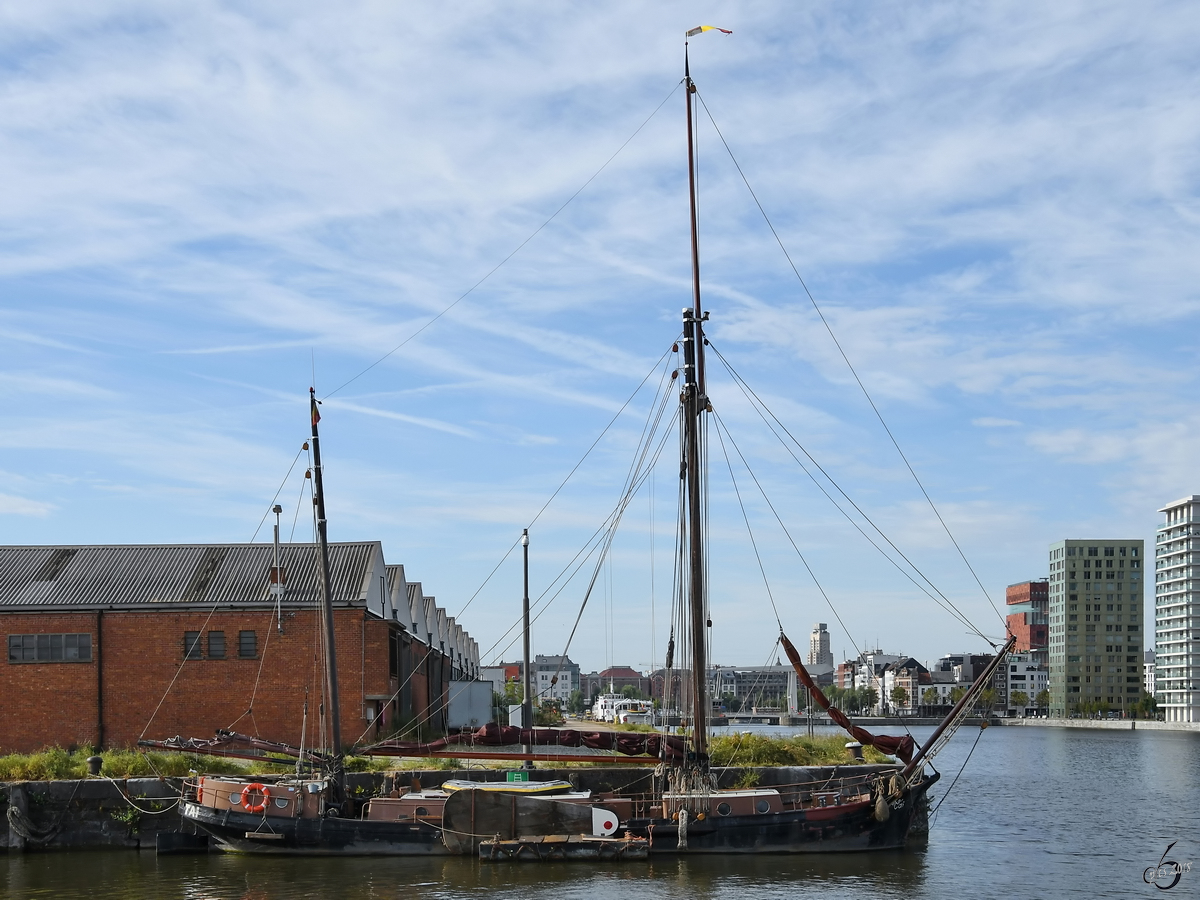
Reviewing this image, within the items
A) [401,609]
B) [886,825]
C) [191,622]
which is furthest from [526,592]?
[886,825]

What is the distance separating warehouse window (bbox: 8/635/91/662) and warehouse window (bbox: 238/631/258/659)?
6.09 m

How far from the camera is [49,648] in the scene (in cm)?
5106

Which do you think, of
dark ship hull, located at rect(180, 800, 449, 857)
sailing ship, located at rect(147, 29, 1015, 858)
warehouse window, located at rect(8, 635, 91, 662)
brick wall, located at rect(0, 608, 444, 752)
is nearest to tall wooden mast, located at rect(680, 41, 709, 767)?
sailing ship, located at rect(147, 29, 1015, 858)

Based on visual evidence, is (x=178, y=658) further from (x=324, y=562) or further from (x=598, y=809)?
(x=598, y=809)

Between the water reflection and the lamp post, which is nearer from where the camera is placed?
the water reflection

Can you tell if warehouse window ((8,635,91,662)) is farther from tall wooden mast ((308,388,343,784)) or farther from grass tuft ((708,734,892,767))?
grass tuft ((708,734,892,767))

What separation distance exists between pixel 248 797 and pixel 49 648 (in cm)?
1924

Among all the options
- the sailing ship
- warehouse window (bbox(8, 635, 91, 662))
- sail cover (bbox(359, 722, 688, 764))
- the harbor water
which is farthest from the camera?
warehouse window (bbox(8, 635, 91, 662))

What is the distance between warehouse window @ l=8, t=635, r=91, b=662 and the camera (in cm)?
5094

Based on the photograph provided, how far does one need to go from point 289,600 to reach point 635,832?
21.5m

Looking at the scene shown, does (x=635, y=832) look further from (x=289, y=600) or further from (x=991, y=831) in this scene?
(x=289, y=600)

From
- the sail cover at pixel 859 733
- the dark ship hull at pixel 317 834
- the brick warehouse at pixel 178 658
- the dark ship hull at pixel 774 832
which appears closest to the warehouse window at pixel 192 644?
the brick warehouse at pixel 178 658

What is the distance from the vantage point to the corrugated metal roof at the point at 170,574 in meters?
51.7

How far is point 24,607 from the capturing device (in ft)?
168
